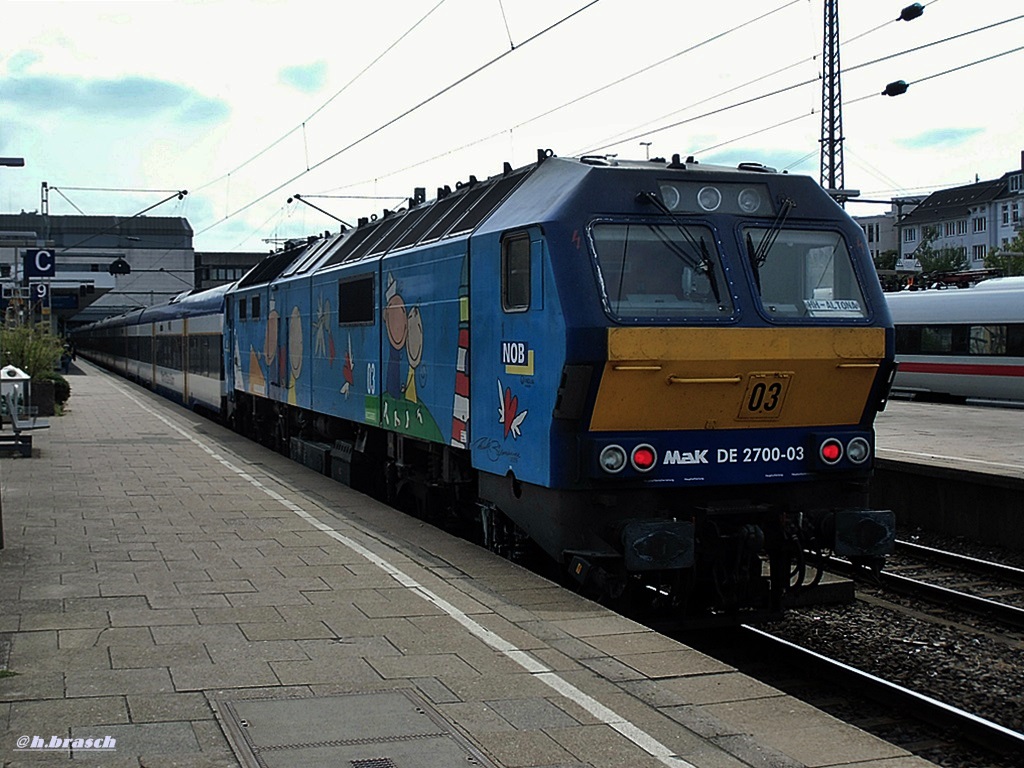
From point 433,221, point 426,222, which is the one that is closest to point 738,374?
point 433,221

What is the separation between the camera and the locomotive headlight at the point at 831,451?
8305 millimetres

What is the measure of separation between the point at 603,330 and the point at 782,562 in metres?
2.19

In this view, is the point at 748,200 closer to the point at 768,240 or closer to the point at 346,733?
the point at 768,240

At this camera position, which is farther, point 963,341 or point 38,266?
point 963,341

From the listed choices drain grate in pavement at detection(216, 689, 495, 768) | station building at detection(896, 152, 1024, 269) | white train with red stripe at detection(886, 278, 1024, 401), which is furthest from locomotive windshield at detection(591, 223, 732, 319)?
station building at detection(896, 152, 1024, 269)

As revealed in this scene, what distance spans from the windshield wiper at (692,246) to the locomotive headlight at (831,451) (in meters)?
1.32

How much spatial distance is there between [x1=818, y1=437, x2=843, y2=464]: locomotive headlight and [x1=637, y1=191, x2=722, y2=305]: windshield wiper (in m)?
1.32

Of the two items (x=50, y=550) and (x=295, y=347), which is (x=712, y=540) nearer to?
(x=50, y=550)

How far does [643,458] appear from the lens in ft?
25.6

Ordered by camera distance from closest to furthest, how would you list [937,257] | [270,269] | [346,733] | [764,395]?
[346,733] < [764,395] < [270,269] < [937,257]

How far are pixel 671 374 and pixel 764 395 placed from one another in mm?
796

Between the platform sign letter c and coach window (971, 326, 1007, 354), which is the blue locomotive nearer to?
the platform sign letter c

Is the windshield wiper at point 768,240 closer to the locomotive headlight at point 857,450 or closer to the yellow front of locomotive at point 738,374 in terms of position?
the yellow front of locomotive at point 738,374

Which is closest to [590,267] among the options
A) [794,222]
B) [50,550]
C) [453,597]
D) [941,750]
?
[794,222]
